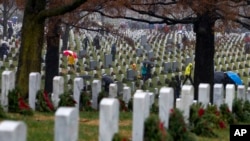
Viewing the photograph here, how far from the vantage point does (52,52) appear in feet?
82.2

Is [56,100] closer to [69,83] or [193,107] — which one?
[193,107]

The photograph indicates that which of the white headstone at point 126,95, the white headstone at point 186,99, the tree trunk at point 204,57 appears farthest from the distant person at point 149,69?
the white headstone at point 186,99

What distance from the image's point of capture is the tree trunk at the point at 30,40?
46.6ft

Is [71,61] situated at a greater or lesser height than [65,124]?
greater

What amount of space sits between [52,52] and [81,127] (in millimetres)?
14076

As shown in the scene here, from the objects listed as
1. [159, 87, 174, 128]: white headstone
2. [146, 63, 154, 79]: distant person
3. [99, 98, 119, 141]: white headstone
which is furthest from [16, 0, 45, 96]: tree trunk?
[146, 63, 154, 79]: distant person

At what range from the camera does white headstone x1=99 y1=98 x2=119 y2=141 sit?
22.6 feet

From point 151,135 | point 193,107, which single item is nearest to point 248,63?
point 193,107

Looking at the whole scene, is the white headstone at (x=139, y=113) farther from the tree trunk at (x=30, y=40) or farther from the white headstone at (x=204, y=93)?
the tree trunk at (x=30, y=40)

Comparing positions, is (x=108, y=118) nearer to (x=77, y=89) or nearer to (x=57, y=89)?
(x=57, y=89)

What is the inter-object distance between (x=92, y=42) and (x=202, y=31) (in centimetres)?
2533

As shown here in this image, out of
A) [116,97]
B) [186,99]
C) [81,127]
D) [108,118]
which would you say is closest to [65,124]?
[108,118]

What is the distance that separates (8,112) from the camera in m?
12.0

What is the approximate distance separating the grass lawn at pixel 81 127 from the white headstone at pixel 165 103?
687 mm
